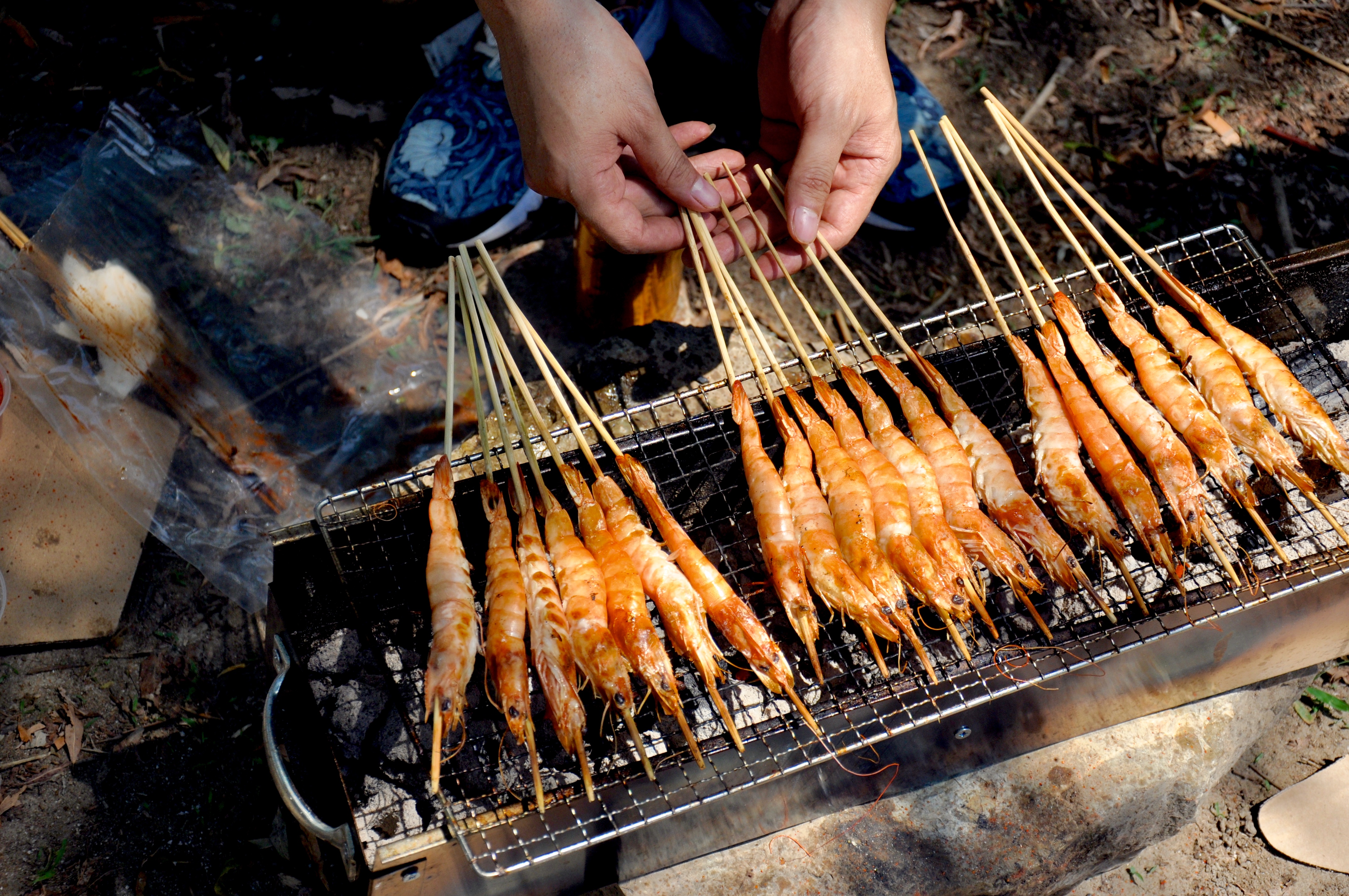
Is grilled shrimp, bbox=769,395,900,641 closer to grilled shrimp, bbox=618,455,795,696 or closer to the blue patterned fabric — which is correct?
grilled shrimp, bbox=618,455,795,696

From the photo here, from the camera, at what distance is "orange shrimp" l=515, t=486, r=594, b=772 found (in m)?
2.96

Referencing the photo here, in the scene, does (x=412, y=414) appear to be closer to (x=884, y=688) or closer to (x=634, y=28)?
(x=634, y=28)

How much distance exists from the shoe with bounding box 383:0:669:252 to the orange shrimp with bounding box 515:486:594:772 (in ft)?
10.8

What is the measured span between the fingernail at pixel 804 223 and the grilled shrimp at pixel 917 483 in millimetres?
746

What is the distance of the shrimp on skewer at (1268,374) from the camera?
136 inches

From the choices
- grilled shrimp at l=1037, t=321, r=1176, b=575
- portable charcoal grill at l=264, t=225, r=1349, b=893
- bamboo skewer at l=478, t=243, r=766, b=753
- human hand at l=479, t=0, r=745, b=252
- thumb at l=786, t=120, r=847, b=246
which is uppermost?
human hand at l=479, t=0, r=745, b=252

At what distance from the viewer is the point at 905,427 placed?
422 cm

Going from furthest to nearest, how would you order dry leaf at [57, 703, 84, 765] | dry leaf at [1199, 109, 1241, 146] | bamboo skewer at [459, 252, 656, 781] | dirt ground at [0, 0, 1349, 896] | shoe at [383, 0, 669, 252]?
dry leaf at [1199, 109, 1241, 146] < shoe at [383, 0, 669, 252] < dry leaf at [57, 703, 84, 765] < dirt ground at [0, 0, 1349, 896] < bamboo skewer at [459, 252, 656, 781]

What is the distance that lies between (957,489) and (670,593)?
145 centimetres

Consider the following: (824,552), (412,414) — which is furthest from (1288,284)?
(412,414)

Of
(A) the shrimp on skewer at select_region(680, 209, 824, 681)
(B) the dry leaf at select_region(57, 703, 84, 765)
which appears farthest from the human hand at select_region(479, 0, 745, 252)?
(B) the dry leaf at select_region(57, 703, 84, 765)

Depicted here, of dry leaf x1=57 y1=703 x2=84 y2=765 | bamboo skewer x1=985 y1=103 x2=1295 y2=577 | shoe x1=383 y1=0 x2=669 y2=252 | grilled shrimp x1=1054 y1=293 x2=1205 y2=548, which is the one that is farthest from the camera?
shoe x1=383 y1=0 x2=669 y2=252

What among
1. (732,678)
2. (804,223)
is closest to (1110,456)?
(804,223)

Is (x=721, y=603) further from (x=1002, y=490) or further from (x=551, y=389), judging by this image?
(x=1002, y=490)
